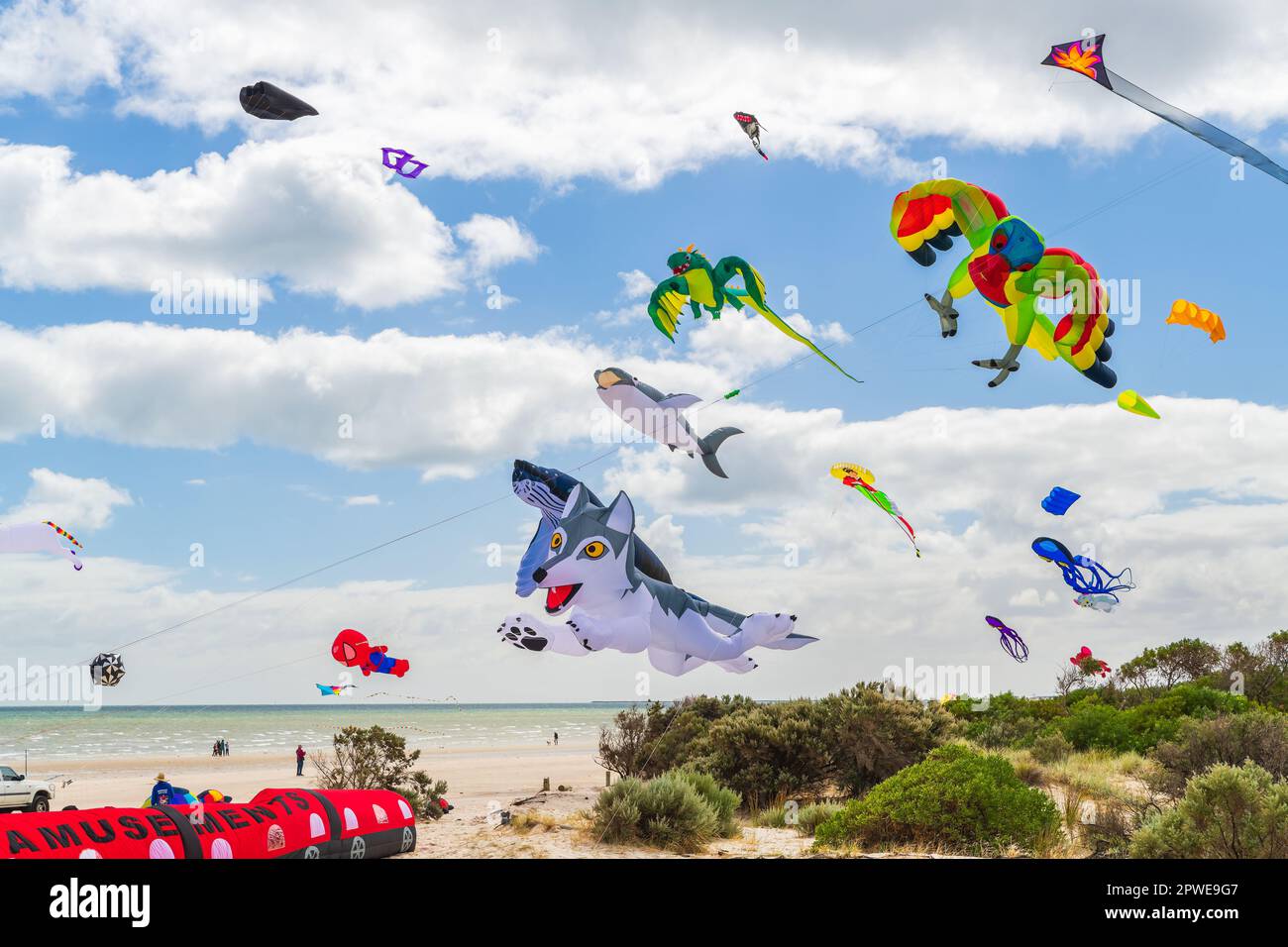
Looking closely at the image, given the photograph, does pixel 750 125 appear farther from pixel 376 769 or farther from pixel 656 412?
pixel 376 769

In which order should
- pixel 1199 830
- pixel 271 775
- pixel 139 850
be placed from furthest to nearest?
pixel 271 775, pixel 1199 830, pixel 139 850

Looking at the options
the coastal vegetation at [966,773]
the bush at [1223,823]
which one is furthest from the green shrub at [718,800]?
the bush at [1223,823]

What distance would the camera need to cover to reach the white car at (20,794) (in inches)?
775

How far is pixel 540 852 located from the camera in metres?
13.2

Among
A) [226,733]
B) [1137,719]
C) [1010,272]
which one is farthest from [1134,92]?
[226,733]

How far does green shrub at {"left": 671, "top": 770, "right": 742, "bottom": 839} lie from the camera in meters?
14.7

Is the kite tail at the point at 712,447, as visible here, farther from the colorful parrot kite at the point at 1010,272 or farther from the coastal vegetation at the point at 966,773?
the coastal vegetation at the point at 966,773

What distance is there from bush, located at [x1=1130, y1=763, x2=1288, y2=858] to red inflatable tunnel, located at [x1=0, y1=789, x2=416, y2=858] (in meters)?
8.91

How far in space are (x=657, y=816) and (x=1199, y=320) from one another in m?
9.19
